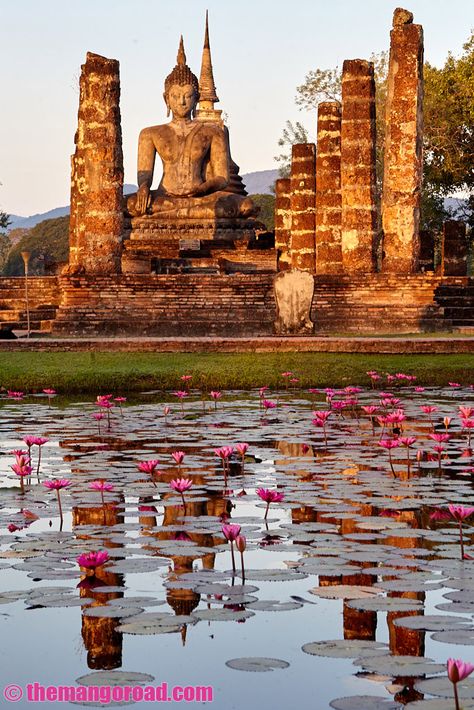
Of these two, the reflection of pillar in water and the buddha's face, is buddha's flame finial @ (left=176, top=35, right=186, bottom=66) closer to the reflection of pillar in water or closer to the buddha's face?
the buddha's face

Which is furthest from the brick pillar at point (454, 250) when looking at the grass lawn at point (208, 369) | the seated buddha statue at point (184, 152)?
the grass lawn at point (208, 369)

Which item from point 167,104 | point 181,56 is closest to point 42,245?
point 181,56

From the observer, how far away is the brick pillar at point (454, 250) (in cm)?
3659

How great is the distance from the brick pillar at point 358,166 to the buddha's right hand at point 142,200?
831 centimetres

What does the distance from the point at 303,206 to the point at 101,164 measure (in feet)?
36.8

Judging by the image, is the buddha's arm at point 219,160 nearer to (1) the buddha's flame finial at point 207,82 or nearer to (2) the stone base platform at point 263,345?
(2) the stone base platform at point 263,345

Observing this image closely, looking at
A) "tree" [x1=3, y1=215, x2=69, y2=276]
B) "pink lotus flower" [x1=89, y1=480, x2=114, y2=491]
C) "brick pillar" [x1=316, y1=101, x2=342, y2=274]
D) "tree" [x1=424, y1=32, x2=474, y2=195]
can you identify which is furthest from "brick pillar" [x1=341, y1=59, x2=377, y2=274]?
"tree" [x1=3, y1=215, x2=69, y2=276]

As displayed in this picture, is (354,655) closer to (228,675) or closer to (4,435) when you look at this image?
(228,675)

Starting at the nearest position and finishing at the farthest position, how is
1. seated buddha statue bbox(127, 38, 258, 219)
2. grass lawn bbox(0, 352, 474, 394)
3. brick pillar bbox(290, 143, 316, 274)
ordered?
grass lawn bbox(0, 352, 474, 394) < brick pillar bbox(290, 143, 316, 274) < seated buddha statue bbox(127, 38, 258, 219)

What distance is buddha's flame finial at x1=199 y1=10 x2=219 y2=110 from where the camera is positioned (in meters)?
74.2

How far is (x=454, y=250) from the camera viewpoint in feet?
→ 121

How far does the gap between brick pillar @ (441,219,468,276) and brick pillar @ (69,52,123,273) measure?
41.9 ft

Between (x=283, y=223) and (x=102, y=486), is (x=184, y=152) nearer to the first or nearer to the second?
(x=283, y=223)

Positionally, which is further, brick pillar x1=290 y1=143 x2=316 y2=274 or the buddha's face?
the buddha's face
